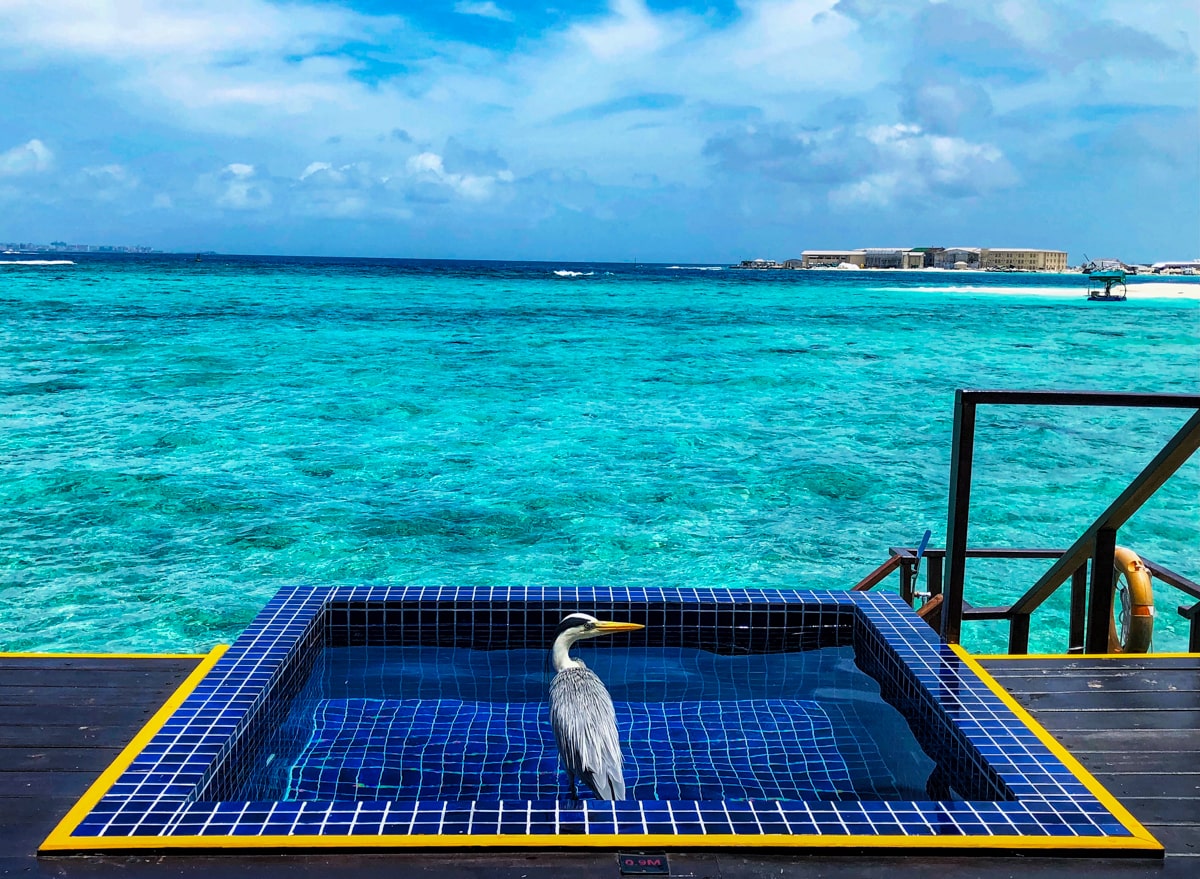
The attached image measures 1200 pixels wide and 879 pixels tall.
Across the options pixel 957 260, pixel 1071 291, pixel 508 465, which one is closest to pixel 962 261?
pixel 957 260

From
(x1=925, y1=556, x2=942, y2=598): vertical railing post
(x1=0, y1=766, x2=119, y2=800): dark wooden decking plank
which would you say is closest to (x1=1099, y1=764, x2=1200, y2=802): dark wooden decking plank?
(x1=925, y1=556, x2=942, y2=598): vertical railing post

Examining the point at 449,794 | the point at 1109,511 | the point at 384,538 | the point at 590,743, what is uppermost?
the point at 1109,511

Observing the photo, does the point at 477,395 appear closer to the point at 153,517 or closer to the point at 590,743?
the point at 153,517

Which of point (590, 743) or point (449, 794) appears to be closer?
point (590, 743)

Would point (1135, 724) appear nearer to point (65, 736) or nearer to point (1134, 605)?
point (1134, 605)

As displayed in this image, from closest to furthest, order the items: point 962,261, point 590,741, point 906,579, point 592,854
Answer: point 592,854, point 590,741, point 906,579, point 962,261

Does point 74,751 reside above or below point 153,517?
above

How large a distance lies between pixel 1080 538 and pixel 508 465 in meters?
10.0

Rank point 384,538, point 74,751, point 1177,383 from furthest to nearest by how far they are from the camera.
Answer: point 1177,383 < point 384,538 < point 74,751

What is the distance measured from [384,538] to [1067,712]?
25.1 ft

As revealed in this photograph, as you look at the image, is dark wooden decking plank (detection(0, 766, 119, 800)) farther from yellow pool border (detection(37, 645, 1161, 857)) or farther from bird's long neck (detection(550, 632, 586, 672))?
bird's long neck (detection(550, 632, 586, 672))

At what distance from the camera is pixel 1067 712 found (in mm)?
3025

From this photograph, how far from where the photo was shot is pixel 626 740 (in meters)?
3.58

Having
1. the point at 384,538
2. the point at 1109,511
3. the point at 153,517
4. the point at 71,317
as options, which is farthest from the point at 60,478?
the point at 71,317
